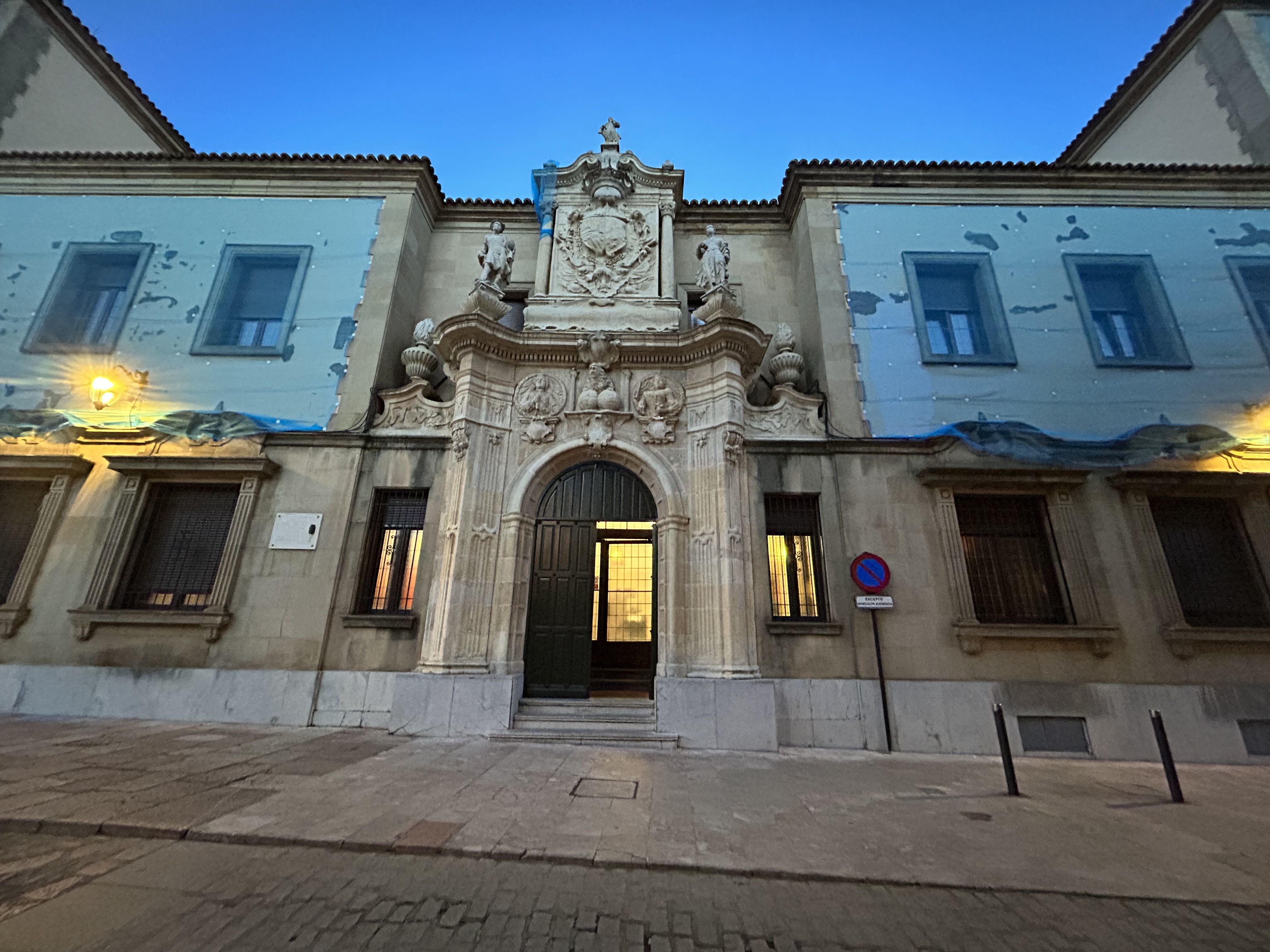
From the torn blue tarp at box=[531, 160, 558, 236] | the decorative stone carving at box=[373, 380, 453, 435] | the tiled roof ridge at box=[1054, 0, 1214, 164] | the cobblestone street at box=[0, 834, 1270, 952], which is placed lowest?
the cobblestone street at box=[0, 834, 1270, 952]

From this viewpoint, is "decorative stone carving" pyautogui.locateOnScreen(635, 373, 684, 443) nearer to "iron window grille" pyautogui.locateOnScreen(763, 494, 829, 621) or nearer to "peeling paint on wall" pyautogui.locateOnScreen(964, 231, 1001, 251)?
"iron window grille" pyautogui.locateOnScreen(763, 494, 829, 621)

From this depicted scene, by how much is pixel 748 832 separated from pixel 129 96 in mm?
22954

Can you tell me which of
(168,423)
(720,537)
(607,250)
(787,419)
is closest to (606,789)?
(720,537)

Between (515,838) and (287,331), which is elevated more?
(287,331)

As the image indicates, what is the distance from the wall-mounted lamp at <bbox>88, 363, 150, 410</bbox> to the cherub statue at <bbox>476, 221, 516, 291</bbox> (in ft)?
22.8

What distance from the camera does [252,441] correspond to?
954 cm

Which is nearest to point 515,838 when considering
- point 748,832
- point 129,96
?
point 748,832

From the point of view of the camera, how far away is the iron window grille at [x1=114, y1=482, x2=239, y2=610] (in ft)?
29.0

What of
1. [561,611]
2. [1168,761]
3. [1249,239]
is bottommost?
[1168,761]

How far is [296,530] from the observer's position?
8961mm

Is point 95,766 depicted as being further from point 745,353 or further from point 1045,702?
point 1045,702

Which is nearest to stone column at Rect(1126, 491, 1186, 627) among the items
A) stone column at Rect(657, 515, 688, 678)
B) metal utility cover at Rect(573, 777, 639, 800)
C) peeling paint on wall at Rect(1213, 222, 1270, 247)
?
peeling paint on wall at Rect(1213, 222, 1270, 247)

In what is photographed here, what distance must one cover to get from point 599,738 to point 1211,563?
1064 centimetres

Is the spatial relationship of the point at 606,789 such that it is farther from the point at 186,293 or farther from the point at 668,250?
the point at 186,293
